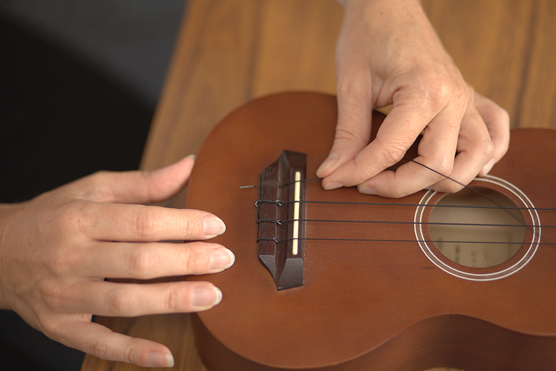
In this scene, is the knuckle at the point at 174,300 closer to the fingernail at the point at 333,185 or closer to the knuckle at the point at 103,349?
the knuckle at the point at 103,349

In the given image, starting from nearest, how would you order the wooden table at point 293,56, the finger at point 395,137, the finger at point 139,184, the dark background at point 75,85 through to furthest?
1. the finger at point 395,137
2. the finger at point 139,184
3. the wooden table at point 293,56
4. the dark background at point 75,85

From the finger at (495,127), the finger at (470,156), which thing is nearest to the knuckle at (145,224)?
the finger at (470,156)

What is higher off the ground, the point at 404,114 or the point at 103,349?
the point at 404,114

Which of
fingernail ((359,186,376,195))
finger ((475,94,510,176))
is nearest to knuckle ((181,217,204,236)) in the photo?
fingernail ((359,186,376,195))

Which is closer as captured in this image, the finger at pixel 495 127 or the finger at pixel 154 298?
the finger at pixel 154 298

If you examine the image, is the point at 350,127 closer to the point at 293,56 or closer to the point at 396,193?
the point at 396,193

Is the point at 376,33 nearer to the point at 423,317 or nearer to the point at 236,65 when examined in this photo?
the point at 236,65

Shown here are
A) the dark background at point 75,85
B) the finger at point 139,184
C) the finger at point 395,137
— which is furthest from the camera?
the dark background at point 75,85

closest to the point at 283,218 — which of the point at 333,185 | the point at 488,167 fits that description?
A: the point at 333,185
